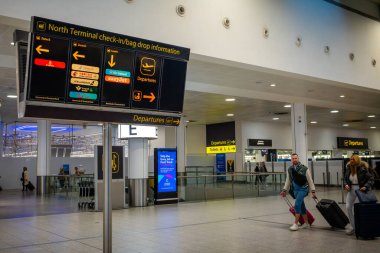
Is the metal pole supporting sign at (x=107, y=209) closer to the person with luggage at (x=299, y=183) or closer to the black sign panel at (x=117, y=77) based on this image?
the black sign panel at (x=117, y=77)

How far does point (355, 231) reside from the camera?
7.57 metres

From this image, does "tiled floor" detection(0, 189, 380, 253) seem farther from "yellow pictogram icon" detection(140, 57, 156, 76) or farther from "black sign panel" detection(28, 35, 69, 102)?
"black sign panel" detection(28, 35, 69, 102)

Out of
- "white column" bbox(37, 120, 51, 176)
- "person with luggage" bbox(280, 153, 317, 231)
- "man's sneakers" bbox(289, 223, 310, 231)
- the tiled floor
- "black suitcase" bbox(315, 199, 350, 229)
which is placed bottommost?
the tiled floor

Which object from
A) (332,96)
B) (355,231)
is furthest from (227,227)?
(332,96)

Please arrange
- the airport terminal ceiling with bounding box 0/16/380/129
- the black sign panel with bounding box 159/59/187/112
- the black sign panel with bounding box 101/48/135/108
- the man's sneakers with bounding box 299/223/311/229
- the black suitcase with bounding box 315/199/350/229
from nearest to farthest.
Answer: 1. the black sign panel with bounding box 101/48/135/108
2. the black sign panel with bounding box 159/59/187/112
3. the black suitcase with bounding box 315/199/350/229
4. the man's sneakers with bounding box 299/223/311/229
5. the airport terminal ceiling with bounding box 0/16/380/129

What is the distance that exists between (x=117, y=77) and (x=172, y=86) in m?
0.84

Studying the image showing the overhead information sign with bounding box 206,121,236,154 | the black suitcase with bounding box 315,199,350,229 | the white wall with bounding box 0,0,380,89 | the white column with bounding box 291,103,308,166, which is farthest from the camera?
the overhead information sign with bounding box 206,121,236,154

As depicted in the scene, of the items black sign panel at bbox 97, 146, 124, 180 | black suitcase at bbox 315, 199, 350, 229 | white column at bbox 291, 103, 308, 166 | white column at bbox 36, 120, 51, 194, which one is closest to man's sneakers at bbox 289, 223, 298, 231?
black suitcase at bbox 315, 199, 350, 229

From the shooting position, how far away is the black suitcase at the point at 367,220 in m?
7.36

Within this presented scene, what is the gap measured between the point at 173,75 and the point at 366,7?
38.2 ft

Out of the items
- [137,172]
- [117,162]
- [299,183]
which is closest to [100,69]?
[299,183]

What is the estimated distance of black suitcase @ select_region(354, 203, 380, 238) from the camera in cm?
736

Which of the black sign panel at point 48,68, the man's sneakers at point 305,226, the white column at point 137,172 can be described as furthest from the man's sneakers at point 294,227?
the white column at point 137,172

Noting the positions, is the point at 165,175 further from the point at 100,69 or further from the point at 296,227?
the point at 100,69
